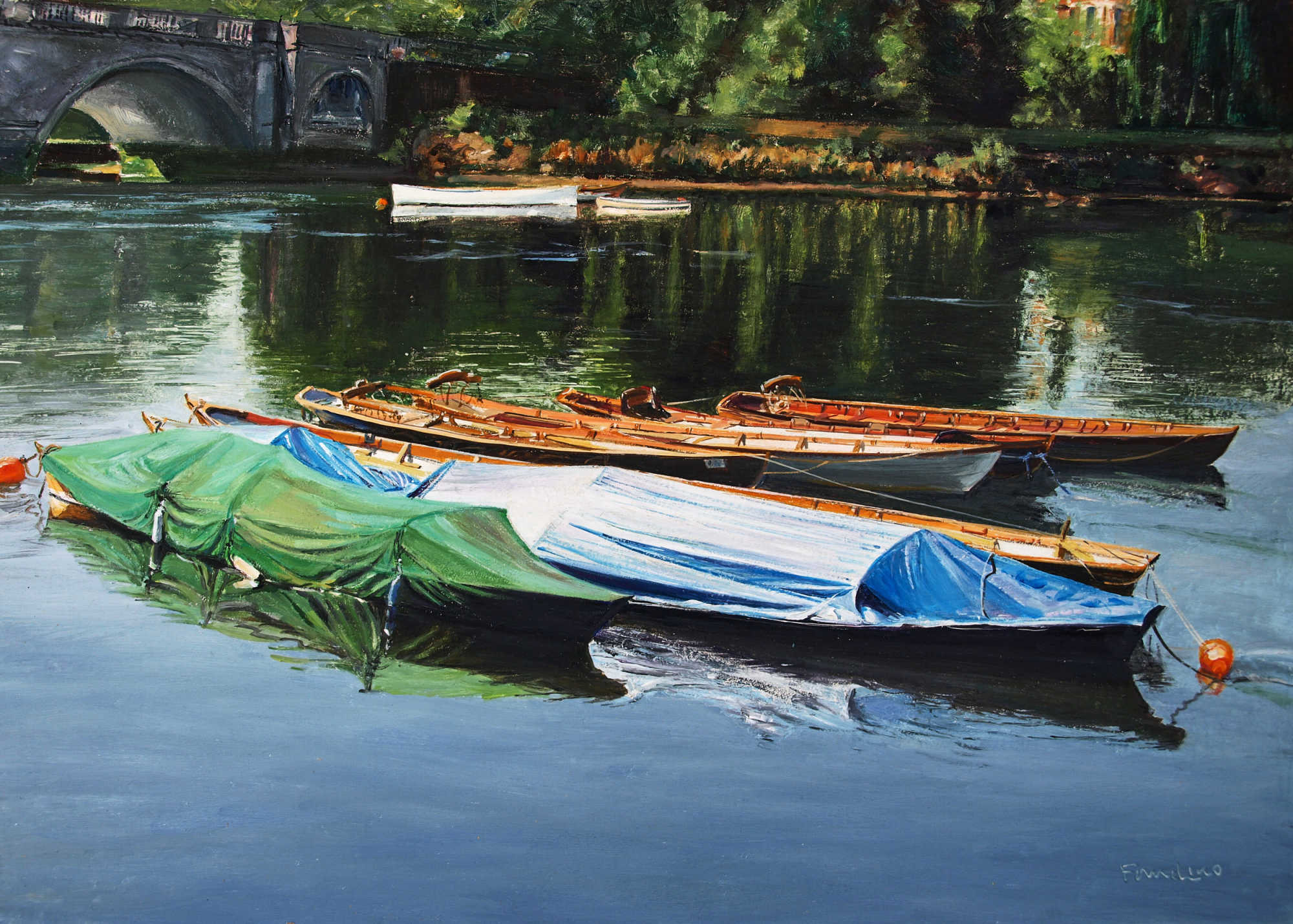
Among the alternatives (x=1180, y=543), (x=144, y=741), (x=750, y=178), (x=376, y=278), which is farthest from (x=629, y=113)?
(x=144, y=741)

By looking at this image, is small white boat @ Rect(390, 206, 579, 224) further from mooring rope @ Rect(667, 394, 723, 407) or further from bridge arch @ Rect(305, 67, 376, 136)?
mooring rope @ Rect(667, 394, 723, 407)

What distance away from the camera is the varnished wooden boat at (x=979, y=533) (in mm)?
14922

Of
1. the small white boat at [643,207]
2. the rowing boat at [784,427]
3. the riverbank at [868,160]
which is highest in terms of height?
the riverbank at [868,160]

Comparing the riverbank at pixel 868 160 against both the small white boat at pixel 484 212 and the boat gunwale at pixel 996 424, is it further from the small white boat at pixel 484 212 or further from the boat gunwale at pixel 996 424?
the boat gunwale at pixel 996 424

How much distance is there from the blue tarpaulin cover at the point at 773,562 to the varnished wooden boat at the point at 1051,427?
6937 mm

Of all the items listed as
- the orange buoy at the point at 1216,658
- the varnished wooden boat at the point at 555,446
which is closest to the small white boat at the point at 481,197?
the varnished wooden boat at the point at 555,446

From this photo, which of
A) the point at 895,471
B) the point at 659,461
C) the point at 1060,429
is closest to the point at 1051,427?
the point at 1060,429

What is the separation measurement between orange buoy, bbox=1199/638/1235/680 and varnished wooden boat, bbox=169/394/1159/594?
3.53 ft

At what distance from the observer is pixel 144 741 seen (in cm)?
1259

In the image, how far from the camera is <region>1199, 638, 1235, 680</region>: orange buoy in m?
14.2

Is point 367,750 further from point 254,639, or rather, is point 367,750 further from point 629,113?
point 629,113

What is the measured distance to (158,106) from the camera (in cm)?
7325

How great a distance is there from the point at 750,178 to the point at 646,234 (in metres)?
21.2
